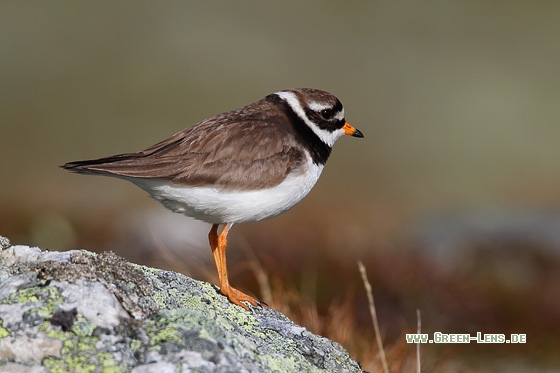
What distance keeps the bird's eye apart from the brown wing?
68 cm

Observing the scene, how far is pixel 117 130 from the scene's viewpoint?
123 feet

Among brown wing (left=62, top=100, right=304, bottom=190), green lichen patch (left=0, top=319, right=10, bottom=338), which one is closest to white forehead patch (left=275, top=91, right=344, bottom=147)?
brown wing (left=62, top=100, right=304, bottom=190)

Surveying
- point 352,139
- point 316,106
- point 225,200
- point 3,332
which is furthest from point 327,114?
point 352,139

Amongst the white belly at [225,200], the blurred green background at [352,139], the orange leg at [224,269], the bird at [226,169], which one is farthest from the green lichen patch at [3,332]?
the blurred green background at [352,139]

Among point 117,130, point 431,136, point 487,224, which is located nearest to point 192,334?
point 487,224

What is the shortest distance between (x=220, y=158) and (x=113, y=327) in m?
2.97

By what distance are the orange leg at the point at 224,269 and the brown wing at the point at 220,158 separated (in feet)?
1.72

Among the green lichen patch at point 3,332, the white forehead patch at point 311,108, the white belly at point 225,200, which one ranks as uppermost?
the white forehead patch at point 311,108

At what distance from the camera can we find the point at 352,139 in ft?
130

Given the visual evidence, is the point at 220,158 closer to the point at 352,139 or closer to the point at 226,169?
the point at 226,169

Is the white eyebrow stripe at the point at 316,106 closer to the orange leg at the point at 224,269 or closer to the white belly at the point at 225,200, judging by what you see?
the white belly at the point at 225,200

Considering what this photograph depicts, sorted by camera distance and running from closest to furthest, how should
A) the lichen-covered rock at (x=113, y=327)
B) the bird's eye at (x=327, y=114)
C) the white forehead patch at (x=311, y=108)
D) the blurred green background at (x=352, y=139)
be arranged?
the lichen-covered rock at (x=113, y=327), the white forehead patch at (x=311, y=108), the bird's eye at (x=327, y=114), the blurred green background at (x=352, y=139)

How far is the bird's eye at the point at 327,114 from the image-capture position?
8242 millimetres

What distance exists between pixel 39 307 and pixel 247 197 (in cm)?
289
